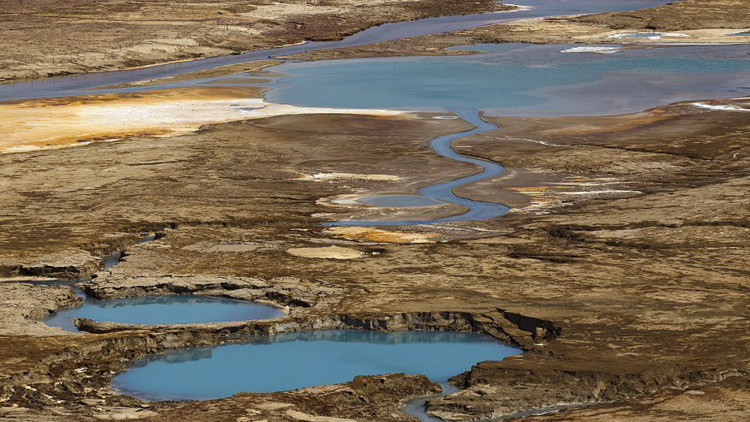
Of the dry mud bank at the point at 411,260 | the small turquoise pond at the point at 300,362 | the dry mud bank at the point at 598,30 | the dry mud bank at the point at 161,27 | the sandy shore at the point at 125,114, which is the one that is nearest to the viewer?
the dry mud bank at the point at 411,260

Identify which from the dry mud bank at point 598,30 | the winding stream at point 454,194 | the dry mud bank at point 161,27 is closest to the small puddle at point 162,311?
the winding stream at point 454,194

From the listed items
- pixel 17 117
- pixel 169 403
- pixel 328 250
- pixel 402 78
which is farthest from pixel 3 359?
pixel 402 78

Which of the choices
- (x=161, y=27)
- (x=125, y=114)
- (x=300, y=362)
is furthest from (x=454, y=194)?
(x=161, y=27)

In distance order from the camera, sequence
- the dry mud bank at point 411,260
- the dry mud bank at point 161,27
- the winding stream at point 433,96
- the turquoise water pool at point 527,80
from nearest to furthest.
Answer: the dry mud bank at point 411,260
the winding stream at point 433,96
the turquoise water pool at point 527,80
the dry mud bank at point 161,27

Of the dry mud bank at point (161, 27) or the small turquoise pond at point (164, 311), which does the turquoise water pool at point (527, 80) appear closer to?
the dry mud bank at point (161, 27)

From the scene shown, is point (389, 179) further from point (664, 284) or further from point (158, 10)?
point (158, 10)

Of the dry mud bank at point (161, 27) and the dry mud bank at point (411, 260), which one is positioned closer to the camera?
the dry mud bank at point (411, 260)

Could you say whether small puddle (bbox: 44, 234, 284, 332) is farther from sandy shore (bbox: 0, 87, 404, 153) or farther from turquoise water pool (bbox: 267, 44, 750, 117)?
turquoise water pool (bbox: 267, 44, 750, 117)
